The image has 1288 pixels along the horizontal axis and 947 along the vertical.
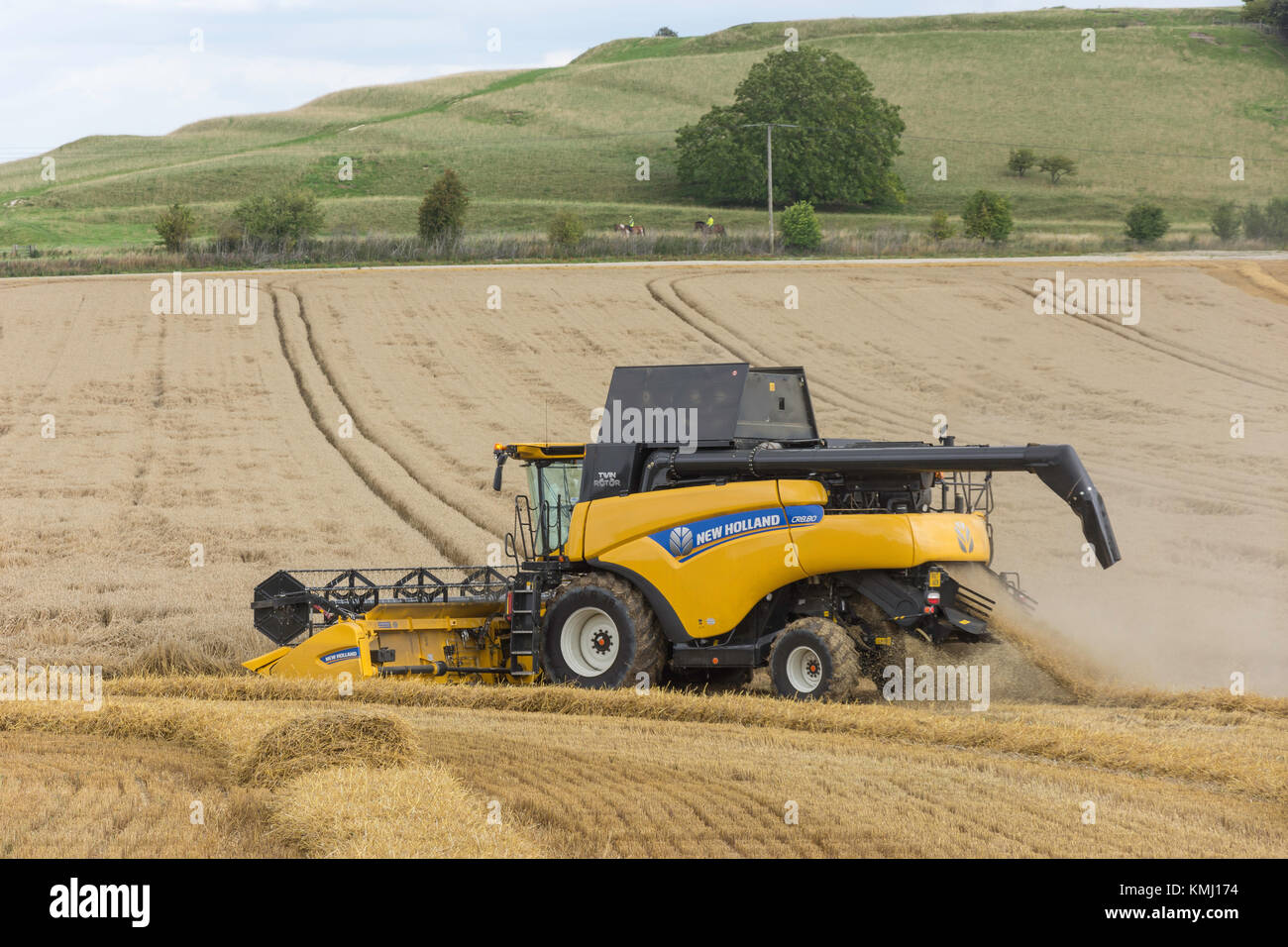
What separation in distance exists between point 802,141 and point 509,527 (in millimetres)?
59180

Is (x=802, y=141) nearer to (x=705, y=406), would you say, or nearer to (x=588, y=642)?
(x=705, y=406)

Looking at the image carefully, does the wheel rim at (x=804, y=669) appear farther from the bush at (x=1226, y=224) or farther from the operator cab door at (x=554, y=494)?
the bush at (x=1226, y=224)

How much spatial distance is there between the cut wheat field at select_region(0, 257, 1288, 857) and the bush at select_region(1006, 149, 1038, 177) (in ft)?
123

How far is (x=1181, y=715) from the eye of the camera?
1170 cm

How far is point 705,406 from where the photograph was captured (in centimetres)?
1388

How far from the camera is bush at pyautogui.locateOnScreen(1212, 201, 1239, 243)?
59.0m

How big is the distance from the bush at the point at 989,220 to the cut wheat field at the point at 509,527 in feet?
41.4

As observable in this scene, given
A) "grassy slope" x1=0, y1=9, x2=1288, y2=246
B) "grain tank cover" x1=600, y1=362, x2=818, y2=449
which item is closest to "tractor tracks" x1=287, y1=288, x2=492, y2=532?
"grain tank cover" x1=600, y1=362, x2=818, y2=449

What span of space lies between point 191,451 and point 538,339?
1189cm

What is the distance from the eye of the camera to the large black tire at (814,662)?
1234 centimetres

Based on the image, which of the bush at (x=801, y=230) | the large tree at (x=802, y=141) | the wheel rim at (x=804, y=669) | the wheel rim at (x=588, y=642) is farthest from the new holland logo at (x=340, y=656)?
the large tree at (x=802, y=141)
